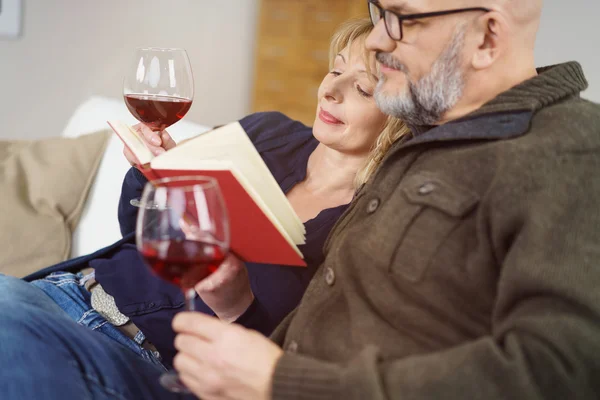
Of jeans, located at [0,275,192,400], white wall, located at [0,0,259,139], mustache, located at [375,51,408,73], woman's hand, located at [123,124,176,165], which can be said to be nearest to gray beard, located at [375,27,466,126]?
mustache, located at [375,51,408,73]

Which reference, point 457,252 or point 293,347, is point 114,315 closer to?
point 293,347

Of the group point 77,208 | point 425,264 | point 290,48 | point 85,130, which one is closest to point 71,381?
point 425,264

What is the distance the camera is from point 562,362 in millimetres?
781

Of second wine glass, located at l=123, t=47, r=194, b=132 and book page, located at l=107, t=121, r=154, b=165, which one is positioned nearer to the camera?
book page, located at l=107, t=121, r=154, b=165

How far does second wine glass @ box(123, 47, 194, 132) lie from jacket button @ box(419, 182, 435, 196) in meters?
0.63

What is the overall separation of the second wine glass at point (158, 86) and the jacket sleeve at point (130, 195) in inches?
8.8

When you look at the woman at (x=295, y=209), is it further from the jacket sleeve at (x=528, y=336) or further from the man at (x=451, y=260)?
the jacket sleeve at (x=528, y=336)

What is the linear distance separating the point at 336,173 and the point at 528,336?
0.90 m

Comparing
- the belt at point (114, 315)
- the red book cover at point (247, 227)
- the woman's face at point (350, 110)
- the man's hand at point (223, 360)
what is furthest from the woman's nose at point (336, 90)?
the man's hand at point (223, 360)

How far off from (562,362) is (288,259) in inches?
18.3

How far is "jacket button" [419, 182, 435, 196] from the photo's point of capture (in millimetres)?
972

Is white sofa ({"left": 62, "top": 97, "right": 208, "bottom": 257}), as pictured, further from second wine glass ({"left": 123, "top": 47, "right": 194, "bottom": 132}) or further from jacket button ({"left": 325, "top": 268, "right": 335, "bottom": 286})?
jacket button ({"left": 325, "top": 268, "right": 335, "bottom": 286})

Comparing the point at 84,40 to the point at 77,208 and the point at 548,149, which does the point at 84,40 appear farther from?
the point at 548,149

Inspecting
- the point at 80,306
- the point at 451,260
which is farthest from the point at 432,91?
the point at 80,306
